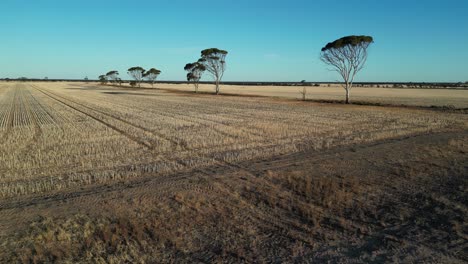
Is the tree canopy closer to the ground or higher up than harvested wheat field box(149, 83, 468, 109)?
higher up

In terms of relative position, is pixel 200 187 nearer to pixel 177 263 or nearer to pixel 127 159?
pixel 177 263

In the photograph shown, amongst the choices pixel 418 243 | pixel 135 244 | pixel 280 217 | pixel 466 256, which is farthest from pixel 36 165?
pixel 466 256

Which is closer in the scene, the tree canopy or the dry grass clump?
the dry grass clump

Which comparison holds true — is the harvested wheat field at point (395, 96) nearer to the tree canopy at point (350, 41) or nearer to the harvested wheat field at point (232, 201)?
the tree canopy at point (350, 41)

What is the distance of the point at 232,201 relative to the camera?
674cm

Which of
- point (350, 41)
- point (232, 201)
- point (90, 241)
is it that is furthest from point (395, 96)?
point (90, 241)

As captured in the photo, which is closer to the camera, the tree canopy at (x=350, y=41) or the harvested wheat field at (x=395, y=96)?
the tree canopy at (x=350, y=41)

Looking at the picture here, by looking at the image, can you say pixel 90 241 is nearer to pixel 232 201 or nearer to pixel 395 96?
pixel 232 201

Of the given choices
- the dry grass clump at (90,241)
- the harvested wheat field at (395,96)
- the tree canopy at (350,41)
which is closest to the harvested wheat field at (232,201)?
the dry grass clump at (90,241)

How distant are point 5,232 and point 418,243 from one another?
281 inches

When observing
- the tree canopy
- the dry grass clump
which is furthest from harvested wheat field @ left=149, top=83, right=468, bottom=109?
the dry grass clump

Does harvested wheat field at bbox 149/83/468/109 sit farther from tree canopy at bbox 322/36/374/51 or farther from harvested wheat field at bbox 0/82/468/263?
harvested wheat field at bbox 0/82/468/263

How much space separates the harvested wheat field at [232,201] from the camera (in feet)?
15.6

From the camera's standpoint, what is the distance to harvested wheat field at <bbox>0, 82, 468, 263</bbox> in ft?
15.6
